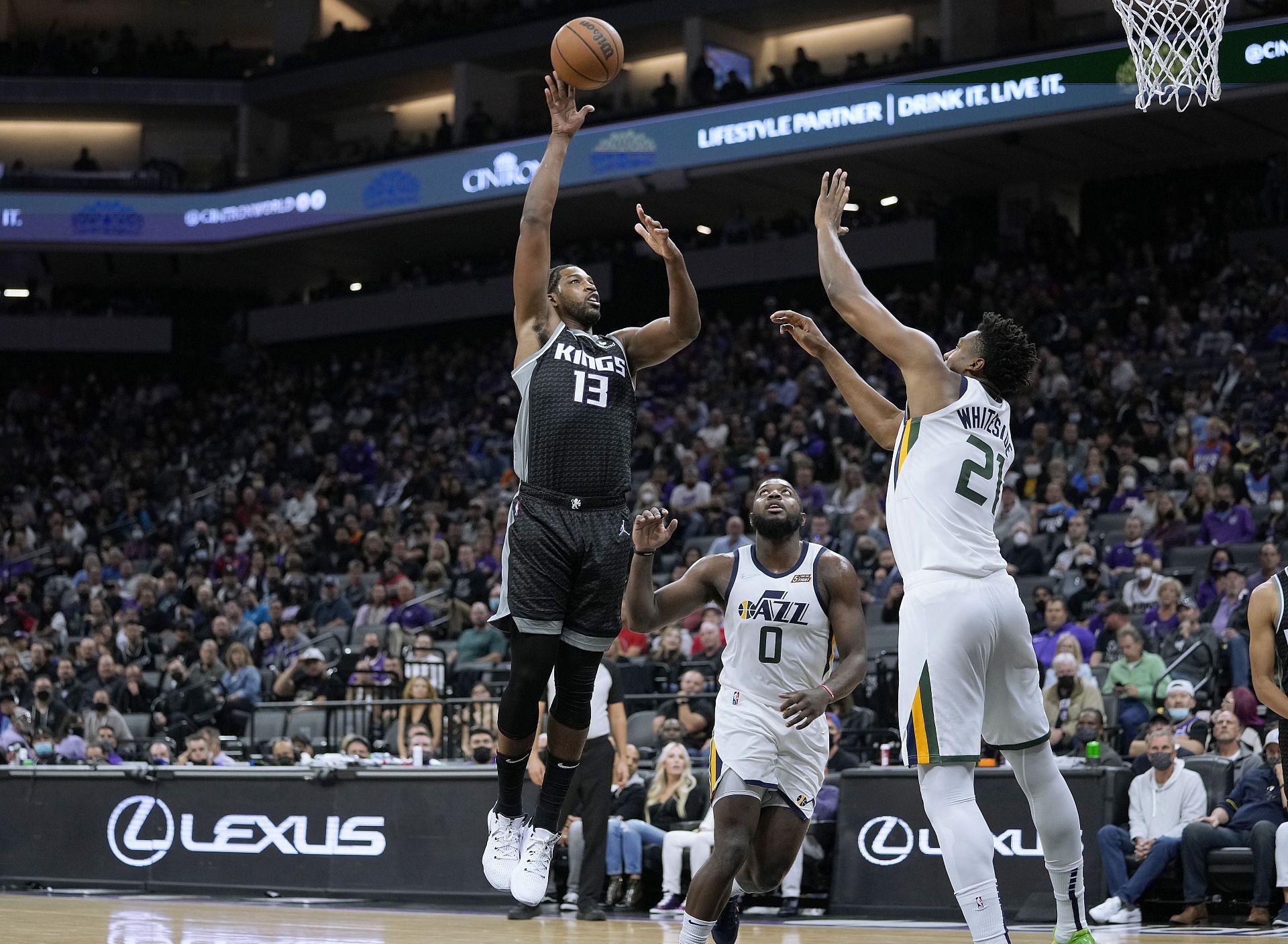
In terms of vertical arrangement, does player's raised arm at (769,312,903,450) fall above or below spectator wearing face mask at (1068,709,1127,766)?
above

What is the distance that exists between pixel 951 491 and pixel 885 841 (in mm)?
5644

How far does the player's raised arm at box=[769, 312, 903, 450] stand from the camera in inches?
251

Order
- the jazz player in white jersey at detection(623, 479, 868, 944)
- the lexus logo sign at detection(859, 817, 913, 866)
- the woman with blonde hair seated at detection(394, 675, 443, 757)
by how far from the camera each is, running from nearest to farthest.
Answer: the jazz player in white jersey at detection(623, 479, 868, 944), the lexus logo sign at detection(859, 817, 913, 866), the woman with blonde hair seated at detection(394, 675, 443, 757)

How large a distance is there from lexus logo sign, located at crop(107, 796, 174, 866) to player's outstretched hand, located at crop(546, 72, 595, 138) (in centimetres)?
878

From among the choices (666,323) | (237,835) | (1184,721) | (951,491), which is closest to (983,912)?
(951,491)

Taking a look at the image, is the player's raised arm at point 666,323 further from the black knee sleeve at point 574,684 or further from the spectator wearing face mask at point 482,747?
the spectator wearing face mask at point 482,747

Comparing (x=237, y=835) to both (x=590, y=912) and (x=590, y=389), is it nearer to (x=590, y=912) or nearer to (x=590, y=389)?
(x=590, y=912)

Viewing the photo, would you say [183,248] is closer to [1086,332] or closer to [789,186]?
[789,186]

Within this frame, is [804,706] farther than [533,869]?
No

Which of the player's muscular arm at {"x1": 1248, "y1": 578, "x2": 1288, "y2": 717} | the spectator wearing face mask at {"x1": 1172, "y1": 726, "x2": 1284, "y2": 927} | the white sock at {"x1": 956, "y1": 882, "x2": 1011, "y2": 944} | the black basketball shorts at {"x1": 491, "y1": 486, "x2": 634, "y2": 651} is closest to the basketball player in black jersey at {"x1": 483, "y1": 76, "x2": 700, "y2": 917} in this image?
the black basketball shorts at {"x1": 491, "y1": 486, "x2": 634, "y2": 651}

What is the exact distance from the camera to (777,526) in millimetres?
7098

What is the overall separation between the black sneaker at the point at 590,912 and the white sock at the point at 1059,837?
5.50 m

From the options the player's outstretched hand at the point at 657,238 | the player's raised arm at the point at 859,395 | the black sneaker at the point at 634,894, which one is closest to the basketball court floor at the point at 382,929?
the black sneaker at the point at 634,894

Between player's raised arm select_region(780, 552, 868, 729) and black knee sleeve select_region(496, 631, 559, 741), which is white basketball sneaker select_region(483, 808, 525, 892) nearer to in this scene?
black knee sleeve select_region(496, 631, 559, 741)
